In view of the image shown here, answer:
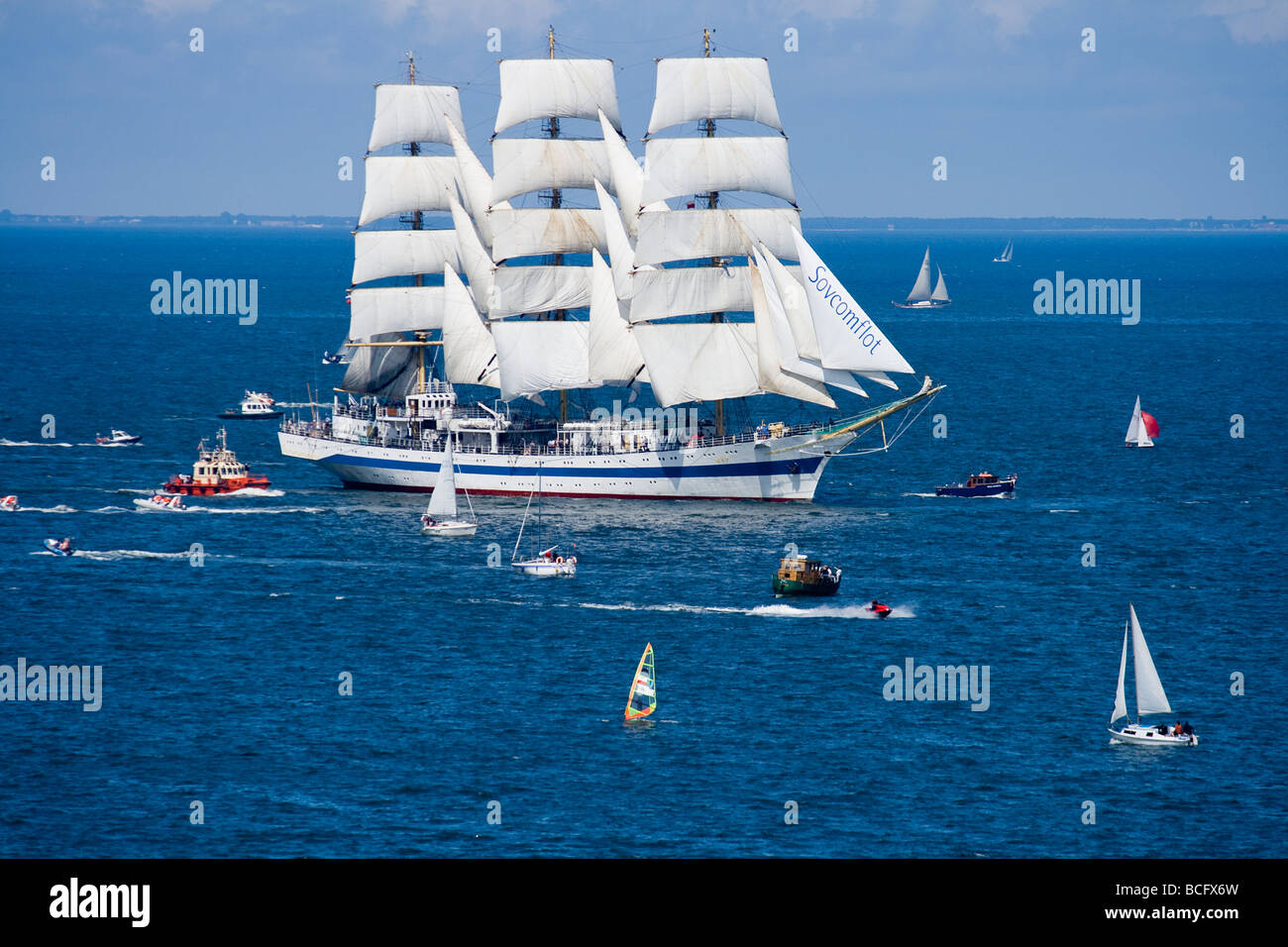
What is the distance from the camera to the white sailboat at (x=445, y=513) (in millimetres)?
105875

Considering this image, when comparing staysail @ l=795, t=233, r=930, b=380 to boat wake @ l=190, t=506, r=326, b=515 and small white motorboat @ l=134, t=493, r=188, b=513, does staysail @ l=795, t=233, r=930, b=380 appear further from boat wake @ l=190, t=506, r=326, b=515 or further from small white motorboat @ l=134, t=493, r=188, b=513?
small white motorboat @ l=134, t=493, r=188, b=513

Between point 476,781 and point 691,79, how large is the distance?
7408 cm

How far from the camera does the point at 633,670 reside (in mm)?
74188

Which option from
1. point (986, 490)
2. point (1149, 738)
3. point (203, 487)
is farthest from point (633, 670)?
point (203, 487)

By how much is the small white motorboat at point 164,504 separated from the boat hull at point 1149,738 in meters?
69.5

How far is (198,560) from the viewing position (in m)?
97.2

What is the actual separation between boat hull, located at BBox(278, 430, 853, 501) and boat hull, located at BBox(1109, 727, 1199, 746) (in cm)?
5117

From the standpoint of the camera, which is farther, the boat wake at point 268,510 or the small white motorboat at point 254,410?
the small white motorboat at point 254,410

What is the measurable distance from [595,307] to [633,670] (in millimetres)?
52700

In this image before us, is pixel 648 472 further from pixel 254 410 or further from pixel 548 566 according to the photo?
pixel 254 410

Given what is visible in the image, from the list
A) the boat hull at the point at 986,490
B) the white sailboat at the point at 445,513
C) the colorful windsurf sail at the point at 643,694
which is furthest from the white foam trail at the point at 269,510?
the colorful windsurf sail at the point at 643,694

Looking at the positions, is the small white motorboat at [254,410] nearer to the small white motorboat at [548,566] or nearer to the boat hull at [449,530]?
the boat hull at [449,530]
